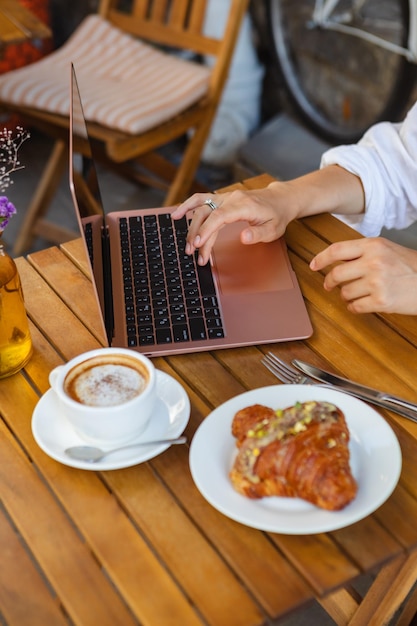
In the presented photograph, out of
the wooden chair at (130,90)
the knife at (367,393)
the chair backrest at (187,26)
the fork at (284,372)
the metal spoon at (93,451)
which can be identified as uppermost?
the knife at (367,393)

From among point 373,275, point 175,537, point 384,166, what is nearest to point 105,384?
point 175,537

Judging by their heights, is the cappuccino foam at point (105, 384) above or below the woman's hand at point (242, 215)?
below

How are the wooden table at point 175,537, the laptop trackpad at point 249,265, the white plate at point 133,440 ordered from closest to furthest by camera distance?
the wooden table at point 175,537 → the white plate at point 133,440 → the laptop trackpad at point 249,265

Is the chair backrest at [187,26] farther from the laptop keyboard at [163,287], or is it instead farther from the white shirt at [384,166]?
the laptop keyboard at [163,287]

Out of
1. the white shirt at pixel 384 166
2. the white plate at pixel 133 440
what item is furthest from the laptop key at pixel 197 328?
the white shirt at pixel 384 166

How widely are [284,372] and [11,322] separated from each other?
360 mm

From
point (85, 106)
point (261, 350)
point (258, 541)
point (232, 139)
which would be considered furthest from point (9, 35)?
point (258, 541)

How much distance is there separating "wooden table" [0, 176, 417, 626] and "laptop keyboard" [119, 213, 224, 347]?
0.05m

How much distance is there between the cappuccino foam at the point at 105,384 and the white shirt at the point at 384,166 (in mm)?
641

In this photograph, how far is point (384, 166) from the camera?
4.42 ft

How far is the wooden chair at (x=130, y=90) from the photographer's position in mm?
2191

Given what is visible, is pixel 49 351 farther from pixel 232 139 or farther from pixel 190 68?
pixel 232 139

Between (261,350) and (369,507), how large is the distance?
316 mm

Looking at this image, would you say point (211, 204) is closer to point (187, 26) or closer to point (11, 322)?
point (11, 322)
